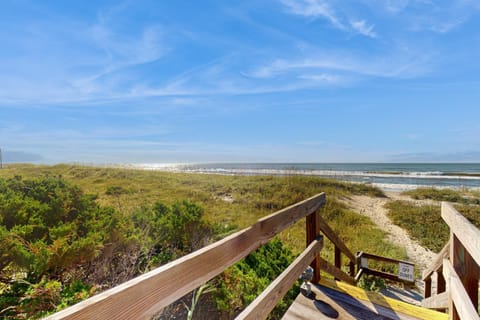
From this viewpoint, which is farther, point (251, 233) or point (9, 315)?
point (9, 315)

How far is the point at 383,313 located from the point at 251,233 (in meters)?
1.84

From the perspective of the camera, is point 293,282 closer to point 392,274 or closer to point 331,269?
point 331,269

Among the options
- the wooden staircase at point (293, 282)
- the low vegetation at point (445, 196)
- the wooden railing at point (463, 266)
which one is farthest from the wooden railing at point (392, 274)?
the low vegetation at point (445, 196)

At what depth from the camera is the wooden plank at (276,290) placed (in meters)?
1.19

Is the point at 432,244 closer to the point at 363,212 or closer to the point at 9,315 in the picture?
the point at 363,212

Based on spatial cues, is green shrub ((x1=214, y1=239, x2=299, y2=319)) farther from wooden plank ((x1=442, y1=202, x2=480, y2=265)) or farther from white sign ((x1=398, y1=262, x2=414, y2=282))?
white sign ((x1=398, y1=262, x2=414, y2=282))

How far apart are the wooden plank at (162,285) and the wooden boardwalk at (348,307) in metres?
1.33

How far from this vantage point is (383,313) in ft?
6.76

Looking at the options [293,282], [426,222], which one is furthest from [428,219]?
[293,282]

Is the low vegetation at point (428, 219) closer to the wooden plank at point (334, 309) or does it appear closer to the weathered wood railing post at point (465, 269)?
the wooden plank at point (334, 309)

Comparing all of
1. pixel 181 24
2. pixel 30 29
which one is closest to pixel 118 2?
pixel 30 29

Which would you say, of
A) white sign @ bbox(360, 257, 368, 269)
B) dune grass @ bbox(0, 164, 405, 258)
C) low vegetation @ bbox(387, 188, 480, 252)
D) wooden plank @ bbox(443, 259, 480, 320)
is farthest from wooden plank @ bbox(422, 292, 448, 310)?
low vegetation @ bbox(387, 188, 480, 252)

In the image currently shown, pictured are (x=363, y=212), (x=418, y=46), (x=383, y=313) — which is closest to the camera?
(x=383, y=313)

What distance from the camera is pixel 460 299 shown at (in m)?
1.31
